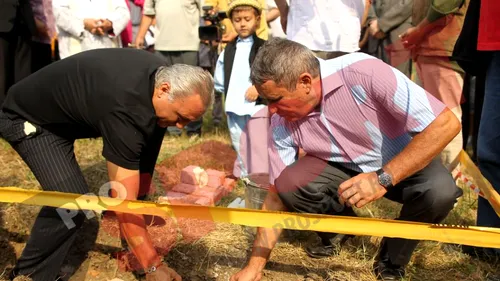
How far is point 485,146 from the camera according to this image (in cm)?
316

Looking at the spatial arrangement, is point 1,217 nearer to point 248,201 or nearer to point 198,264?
point 198,264

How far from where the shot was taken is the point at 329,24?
4.60 m

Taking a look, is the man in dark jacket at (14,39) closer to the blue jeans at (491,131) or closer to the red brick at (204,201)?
the red brick at (204,201)

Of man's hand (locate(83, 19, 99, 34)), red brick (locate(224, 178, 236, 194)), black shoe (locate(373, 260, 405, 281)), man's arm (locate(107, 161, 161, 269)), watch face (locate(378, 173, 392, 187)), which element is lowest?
red brick (locate(224, 178, 236, 194))

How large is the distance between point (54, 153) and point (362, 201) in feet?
5.81

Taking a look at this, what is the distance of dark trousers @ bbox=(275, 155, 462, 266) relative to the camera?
9.66ft

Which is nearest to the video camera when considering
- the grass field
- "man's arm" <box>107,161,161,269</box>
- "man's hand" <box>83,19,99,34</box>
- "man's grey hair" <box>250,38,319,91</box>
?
"man's hand" <box>83,19,99,34</box>

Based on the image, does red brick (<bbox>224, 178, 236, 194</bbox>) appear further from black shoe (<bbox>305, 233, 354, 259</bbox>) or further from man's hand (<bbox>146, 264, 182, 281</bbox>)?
man's hand (<bbox>146, 264, 182, 281</bbox>)

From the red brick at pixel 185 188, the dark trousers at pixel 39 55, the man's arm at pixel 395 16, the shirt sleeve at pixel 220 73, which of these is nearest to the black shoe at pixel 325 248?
the red brick at pixel 185 188

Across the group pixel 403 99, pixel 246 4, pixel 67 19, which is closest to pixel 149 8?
pixel 67 19

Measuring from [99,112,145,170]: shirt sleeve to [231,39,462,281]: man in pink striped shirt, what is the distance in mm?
704

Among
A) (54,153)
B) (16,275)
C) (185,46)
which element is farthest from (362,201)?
(185,46)

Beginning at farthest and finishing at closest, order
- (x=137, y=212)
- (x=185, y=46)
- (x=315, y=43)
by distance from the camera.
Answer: (x=185, y=46), (x=315, y=43), (x=137, y=212)

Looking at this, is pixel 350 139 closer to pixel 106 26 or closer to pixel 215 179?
pixel 215 179
